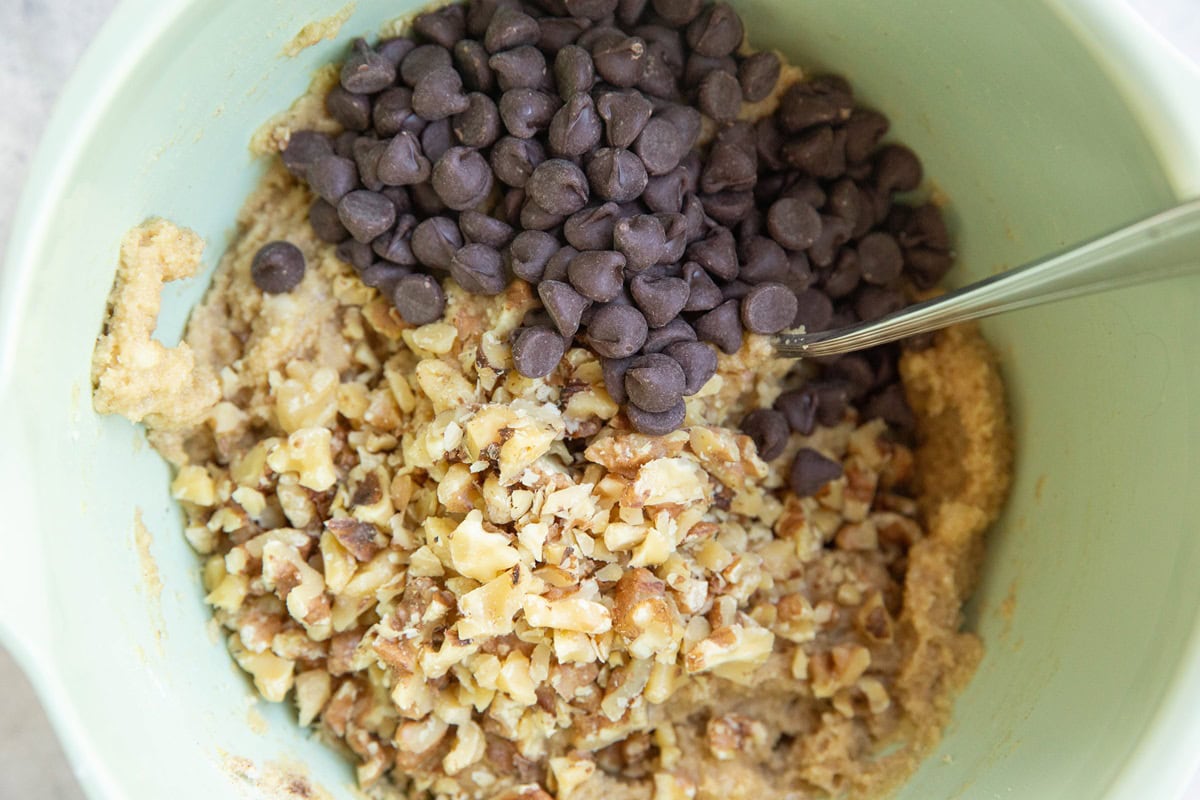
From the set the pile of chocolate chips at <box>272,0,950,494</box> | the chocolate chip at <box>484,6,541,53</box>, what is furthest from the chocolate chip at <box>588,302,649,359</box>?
the chocolate chip at <box>484,6,541,53</box>

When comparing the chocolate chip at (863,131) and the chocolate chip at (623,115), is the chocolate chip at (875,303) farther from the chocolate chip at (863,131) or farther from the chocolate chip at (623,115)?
the chocolate chip at (623,115)

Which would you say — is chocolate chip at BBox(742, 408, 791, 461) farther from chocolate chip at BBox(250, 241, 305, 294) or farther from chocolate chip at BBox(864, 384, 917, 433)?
chocolate chip at BBox(250, 241, 305, 294)

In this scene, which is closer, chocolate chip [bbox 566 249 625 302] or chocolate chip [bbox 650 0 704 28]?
chocolate chip [bbox 566 249 625 302]

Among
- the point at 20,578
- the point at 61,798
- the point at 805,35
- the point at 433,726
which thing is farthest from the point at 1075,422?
the point at 61,798

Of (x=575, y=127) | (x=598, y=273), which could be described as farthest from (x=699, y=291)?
(x=575, y=127)

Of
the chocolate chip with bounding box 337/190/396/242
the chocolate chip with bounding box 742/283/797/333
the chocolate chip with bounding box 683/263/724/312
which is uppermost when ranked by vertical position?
the chocolate chip with bounding box 742/283/797/333

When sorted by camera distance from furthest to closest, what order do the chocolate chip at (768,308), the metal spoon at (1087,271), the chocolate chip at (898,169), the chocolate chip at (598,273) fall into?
the chocolate chip at (898,169)
the chocolate chip at (768,308)
the chocolate chip at (598,273)
the metal spoon at (1087,271)

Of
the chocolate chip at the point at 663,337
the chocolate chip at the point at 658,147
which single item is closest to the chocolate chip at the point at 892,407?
the chocolate chip at the point at 663,337

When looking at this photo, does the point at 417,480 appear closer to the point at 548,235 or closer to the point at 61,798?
the point at 548,235
